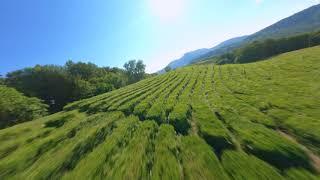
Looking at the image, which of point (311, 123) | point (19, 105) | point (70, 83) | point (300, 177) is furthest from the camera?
point (70, 83)

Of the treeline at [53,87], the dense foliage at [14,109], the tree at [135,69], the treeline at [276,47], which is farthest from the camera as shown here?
the tree at [135,69]

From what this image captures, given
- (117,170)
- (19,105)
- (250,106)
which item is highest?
(19,105)

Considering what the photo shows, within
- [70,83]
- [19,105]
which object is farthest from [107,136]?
[70,83]

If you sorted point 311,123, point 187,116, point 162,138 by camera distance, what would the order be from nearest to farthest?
point 311,123 < point 162,138 < point 187,116

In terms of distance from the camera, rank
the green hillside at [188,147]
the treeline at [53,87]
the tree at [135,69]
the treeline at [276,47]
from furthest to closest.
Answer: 1. the tree at [135,69]
2. the treeline at [276,47]
3. the treeline at [53,87]
4. the green hillside at [188,147]

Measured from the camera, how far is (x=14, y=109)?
106ft

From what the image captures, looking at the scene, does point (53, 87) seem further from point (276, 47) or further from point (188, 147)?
point (276, 47)

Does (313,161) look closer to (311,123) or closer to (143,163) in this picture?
(311,123)

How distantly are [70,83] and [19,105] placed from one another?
1157 inches

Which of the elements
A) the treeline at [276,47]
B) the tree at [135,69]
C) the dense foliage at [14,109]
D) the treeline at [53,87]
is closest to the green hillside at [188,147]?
the dense foliage at [14,109]

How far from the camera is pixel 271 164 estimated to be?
7.09m

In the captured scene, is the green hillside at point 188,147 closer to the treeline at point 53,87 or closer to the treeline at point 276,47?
the treeline at point 53,87

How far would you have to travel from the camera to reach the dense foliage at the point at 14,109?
30.8 meters

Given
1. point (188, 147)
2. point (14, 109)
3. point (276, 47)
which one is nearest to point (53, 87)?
point (14, 109)
